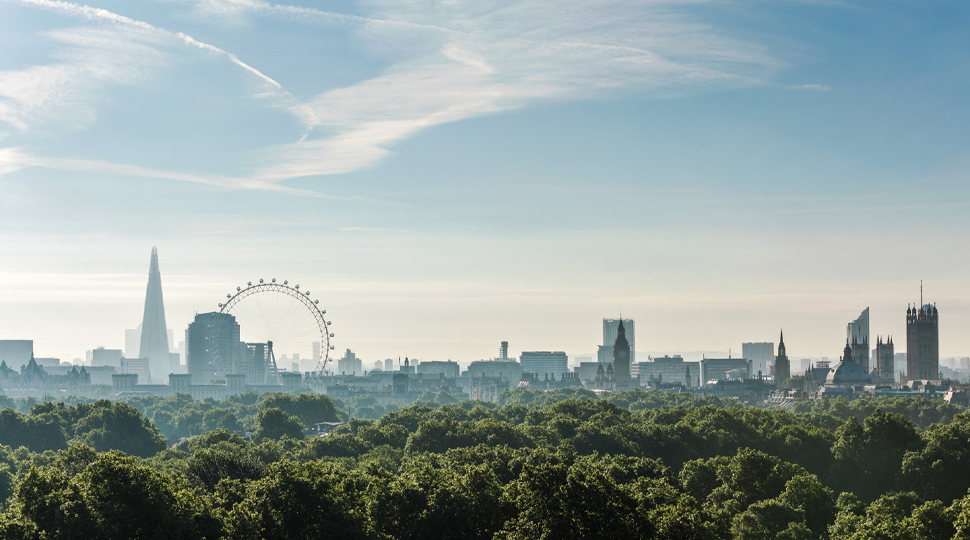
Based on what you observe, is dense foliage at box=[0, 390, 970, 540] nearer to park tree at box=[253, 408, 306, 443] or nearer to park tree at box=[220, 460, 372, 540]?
park tree at box=[220, 460, 372, 540]

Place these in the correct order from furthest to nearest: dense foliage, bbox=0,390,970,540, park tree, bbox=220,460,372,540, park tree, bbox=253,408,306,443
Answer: park tree, bbox=253,408,306,443 < park tree, bbox=220,460,372,540 < dense foliage, bbox=0,390,970,540

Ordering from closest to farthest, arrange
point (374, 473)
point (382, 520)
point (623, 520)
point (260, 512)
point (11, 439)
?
1. point (623, 520)
2. point (260, 512)
3. point (382, 520)
4. point (374, 473)
5. point (11, 439)

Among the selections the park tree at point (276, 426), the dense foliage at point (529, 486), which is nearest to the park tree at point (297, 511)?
the dense foliage at point (529, 486)

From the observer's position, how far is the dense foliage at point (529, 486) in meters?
53.7

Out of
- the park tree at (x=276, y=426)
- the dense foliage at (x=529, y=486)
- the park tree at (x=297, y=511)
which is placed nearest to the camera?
the dense foliage at (x=529, y=486)

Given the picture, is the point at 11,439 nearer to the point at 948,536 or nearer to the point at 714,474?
the point at 714,474

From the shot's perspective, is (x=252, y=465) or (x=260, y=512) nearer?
(x=260, y=512)

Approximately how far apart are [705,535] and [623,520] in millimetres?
4804

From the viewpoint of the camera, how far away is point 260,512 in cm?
5744

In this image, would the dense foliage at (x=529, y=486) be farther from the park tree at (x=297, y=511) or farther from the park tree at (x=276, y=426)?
the park tree at (x=276, y=426)

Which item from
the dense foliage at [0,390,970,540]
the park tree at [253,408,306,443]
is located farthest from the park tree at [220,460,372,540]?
the park tree at [253,408,306,443]

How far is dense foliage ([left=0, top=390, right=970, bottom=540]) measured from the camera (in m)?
53.7

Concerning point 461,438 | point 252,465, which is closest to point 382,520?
point 252,465

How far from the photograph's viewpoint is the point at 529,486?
5481cm
